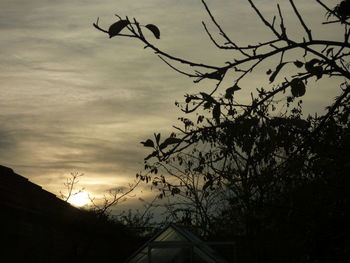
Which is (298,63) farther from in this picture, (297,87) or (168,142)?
(168,142)

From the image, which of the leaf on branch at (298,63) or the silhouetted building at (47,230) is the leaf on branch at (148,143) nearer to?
the leaf on branch at (298,63)

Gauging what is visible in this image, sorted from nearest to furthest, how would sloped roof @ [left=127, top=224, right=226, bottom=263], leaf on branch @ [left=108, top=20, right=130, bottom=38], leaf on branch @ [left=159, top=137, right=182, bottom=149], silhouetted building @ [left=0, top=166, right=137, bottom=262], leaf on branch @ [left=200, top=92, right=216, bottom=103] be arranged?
leaf on branch @ [left=108, top=20, right=130, bottom=38], leaf on branch @ [left=159, top=137, right=182, bottom=149], leaf on branch @ [left=200, top=92, right=216, bottom=103], silhouetted building @ [left=0, top=166, right=137, bottom=262], sloped roof @ [left=127, top=224, right=226, bottom=263]

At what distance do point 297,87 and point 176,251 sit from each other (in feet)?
35.6

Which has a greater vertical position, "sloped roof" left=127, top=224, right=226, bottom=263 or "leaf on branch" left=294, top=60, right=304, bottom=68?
"sloped roof" left=127, top=224, right=226, bottom=263

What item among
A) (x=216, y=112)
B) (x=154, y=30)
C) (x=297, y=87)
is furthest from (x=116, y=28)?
(x=297, y=87)

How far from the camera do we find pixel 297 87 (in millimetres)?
3750

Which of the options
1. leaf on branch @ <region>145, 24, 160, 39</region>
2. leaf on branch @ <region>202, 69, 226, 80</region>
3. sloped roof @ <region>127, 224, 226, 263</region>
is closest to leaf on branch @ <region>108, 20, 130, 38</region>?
leaf on branch @ <region>145, 24, 160, 39</region>

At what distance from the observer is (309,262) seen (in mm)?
5383

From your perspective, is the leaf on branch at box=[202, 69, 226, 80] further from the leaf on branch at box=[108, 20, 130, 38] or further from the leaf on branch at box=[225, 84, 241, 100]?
the leaf on branch at box=[108, 20, 130, 38]

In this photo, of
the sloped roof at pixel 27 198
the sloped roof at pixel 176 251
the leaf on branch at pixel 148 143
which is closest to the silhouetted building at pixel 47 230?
the sloped roof at pixel 27 198

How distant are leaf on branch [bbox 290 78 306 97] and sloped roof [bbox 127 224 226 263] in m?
10.4

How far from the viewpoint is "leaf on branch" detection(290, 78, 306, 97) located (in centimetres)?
372

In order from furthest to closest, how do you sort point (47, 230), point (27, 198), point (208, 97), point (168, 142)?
point (47, 230) < point (27, 198) < point (208, 97) < point (168, 142)

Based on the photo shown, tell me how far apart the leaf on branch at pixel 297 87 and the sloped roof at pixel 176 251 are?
10355mm
